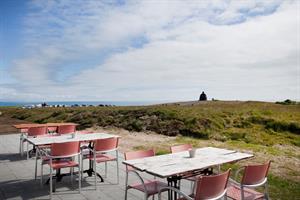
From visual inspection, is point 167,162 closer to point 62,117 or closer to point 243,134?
point 243,134

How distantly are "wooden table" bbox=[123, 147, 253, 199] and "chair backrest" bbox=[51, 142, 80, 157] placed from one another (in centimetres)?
155

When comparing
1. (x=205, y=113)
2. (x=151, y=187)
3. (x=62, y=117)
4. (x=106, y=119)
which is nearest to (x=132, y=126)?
(x=106, y=119)

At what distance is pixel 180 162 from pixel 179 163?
66 millimetres

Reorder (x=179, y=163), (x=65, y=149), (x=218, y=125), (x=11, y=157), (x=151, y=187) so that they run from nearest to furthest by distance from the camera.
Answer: (x=179, y=163)
(x=151, y=187)
(x=65, y=149)
(x=11, y=157)
(x=218, y=125)

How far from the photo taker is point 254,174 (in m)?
3.55

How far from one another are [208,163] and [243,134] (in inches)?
480

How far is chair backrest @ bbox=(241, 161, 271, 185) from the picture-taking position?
3.45m

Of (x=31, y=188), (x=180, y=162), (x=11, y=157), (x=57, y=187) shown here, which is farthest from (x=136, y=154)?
(x=11, y=157)

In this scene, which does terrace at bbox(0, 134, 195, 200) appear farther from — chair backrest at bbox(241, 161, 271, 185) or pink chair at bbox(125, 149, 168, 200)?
chair backrest at bbox(241, 161, 271, 185)

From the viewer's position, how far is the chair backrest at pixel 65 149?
504 centimetres

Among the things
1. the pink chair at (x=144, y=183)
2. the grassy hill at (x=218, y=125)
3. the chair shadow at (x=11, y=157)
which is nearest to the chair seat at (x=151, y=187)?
the pink chair at (x=144, y=183)

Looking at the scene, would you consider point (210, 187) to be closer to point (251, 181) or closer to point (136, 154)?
point (251, 181)

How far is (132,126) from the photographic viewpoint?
56.4ft

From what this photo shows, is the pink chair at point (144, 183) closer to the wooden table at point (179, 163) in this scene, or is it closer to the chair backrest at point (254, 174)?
the wooden table at point (179, 163)
